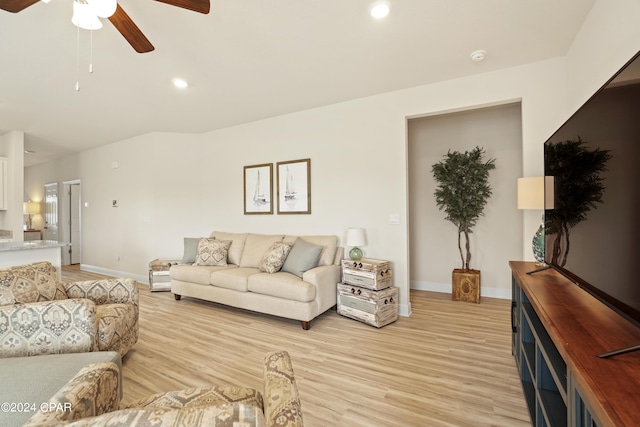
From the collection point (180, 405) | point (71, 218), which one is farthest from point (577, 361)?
point (71, 218)

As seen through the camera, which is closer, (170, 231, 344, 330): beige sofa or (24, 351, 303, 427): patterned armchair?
(24, 351, 303, 427): patterned armchair

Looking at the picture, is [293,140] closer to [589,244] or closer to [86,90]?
[86,90]

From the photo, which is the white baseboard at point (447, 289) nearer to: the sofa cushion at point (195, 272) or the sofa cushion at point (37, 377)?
the sofa cushion at point (195, 272)

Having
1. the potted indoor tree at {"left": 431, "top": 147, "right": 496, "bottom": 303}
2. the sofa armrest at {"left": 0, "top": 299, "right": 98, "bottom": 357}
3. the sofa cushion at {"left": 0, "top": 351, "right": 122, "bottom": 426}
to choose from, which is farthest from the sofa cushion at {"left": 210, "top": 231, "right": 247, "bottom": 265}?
the potted indoor tree at {"left": 431, "top": 147, "right": 496, "bottom": 303}

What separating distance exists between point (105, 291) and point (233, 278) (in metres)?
1.31

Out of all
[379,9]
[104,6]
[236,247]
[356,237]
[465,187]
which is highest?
[379,9]

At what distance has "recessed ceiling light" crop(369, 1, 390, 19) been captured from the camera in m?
2.00

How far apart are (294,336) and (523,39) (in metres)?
3.33

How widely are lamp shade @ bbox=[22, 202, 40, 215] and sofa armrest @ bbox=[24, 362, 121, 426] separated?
31.0 feet

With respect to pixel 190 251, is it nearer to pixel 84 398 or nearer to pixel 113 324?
pixel 113 324

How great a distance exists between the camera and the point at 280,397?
2.69ft

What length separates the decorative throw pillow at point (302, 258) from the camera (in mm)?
3435

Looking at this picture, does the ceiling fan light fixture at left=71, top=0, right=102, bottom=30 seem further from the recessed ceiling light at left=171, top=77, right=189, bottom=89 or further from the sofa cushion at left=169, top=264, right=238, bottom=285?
the sofa cushion at left=169, top=264, right=238, bottom=285

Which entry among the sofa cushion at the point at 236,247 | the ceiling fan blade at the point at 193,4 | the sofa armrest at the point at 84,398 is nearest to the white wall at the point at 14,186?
the sofa cushion at the point at 236,247
